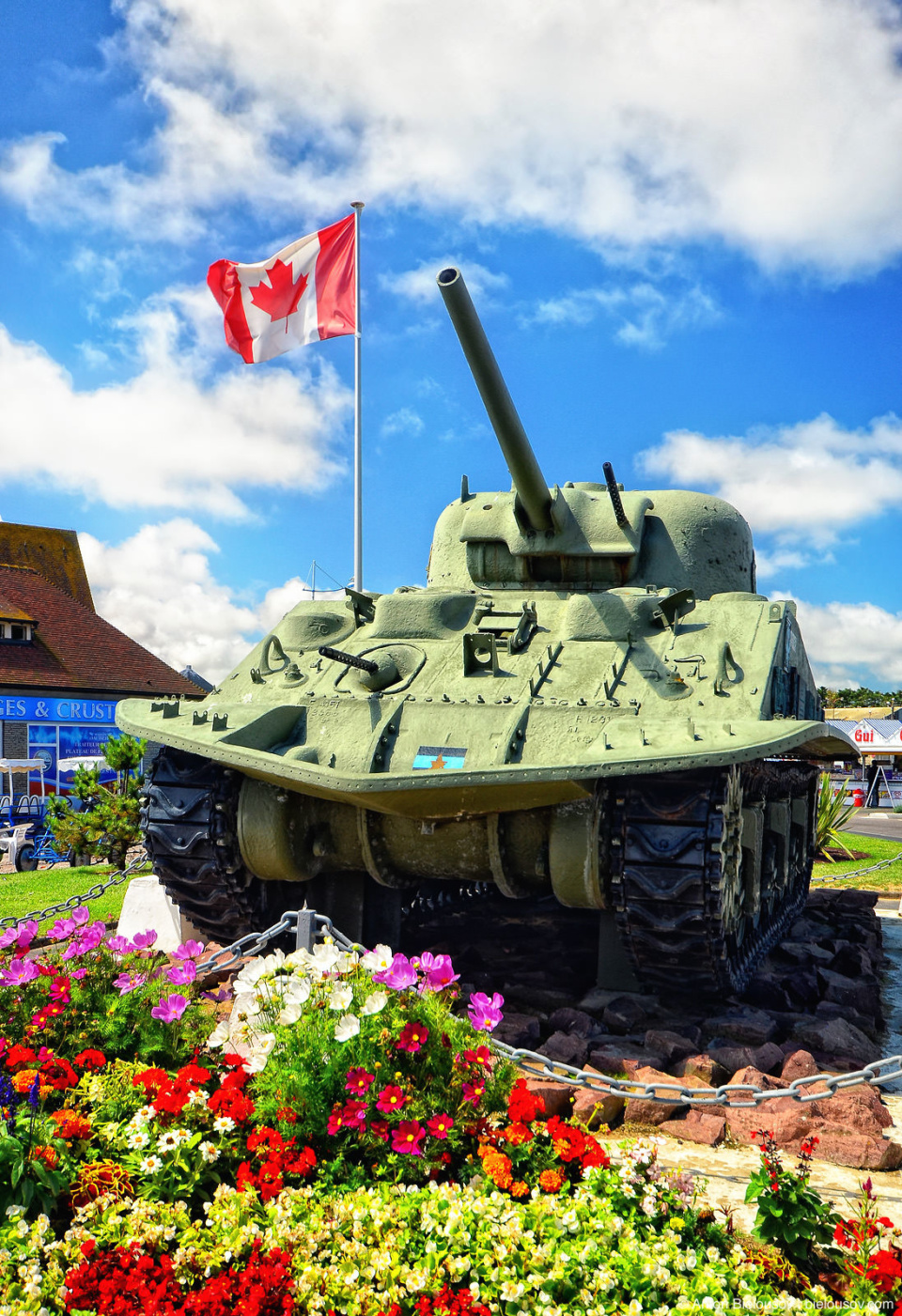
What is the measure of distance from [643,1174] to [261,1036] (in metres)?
1.50

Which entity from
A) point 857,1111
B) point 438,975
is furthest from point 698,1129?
point 438,975

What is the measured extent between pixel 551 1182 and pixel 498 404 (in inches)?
200

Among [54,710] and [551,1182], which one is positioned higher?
[54,710]

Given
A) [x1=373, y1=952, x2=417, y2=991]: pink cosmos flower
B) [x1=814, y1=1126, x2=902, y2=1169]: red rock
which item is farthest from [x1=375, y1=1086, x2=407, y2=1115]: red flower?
[x1=814, y1=1126, x2=902, y2=1169]: red rock

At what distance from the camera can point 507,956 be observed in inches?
323

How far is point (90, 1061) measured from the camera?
4.18 meters

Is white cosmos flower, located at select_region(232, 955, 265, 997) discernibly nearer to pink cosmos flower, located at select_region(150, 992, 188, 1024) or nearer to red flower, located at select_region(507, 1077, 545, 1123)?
pink cosmos flower, located at select_region(150, 992, 188, 1024)

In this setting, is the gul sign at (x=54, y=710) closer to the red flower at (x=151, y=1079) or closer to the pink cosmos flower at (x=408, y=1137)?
the red flower at (x=151, y=1079)

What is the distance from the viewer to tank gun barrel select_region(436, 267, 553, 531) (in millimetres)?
6715

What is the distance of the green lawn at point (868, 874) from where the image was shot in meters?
13.5

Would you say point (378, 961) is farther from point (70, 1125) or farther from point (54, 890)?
point (54, 890)

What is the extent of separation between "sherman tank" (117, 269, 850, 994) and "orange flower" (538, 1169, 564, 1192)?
7.27 feet

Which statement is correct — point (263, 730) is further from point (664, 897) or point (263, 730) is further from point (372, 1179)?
point (372, 1179)

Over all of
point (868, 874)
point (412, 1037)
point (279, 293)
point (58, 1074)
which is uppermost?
point (279, 293)
